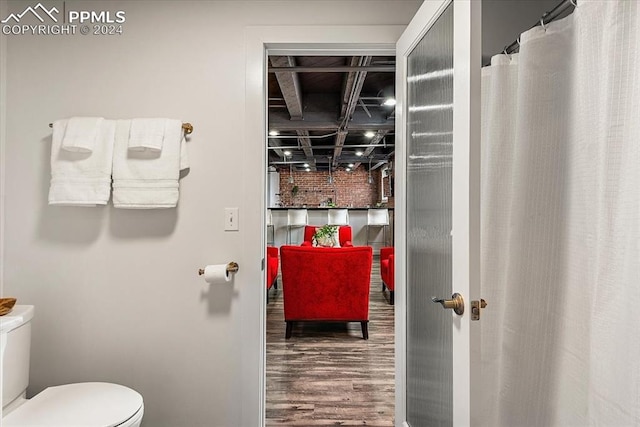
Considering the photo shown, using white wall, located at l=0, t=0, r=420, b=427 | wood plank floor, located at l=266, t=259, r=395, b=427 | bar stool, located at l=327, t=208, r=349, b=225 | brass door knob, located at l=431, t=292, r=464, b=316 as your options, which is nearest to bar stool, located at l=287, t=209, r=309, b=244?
bar stool, located at l=327, t=208, r=349, b=225

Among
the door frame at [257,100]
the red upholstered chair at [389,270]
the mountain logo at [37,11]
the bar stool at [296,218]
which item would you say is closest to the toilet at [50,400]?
the door frame at [257,100]

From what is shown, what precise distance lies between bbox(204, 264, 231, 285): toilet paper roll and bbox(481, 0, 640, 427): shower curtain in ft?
3.79

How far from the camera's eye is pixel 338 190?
1098cm

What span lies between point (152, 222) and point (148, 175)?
0.25 metres

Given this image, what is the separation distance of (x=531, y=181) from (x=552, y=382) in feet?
2.39

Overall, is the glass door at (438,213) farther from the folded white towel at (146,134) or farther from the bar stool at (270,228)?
the bar stool at (270,228)

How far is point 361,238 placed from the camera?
28.1 feet

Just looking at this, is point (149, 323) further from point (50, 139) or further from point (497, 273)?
point (497, 273)

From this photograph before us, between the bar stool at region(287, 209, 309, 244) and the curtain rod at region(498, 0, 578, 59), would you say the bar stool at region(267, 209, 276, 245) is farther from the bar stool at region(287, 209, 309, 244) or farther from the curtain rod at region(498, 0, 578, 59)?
the curtain rod at region(498, 0, 578, 59)

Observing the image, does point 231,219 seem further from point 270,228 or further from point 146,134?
point 270,228

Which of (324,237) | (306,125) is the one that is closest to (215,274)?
(306,125)

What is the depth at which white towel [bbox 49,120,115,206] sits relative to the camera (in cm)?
172

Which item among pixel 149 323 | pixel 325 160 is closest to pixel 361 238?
pixel 325 160

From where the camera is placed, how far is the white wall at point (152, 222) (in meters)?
1.84
